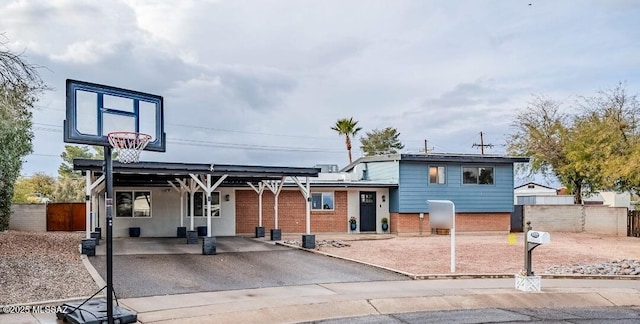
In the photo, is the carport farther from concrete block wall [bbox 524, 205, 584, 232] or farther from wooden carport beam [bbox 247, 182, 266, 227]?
concrete block wall [bbox 524, 205, 584, 232]

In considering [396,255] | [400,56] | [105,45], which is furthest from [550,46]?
[105,45]

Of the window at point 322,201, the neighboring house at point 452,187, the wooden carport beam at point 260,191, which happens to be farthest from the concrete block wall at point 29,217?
the neighboring house at point 452,187

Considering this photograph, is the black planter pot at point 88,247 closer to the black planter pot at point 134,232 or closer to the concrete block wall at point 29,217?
the black planter pot at point 134,232

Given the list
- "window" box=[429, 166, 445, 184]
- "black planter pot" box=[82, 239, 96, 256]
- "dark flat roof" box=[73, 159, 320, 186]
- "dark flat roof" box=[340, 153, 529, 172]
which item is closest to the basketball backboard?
"dark flat roof" box=[73, 159, 320, 186]

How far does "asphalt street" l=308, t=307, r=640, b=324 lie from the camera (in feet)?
28.5

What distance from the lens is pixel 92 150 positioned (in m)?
44.9

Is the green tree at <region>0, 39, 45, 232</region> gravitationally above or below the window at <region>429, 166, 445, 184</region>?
above

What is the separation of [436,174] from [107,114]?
19.7m

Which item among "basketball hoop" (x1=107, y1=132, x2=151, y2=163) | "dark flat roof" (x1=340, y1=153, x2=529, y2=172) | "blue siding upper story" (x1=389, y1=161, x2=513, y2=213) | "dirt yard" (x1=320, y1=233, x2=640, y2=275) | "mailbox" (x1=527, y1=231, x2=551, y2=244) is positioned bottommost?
"dirt yard" (x1=320, y1=233, x2=640, y2=275)

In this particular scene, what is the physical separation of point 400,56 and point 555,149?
15.5 meters

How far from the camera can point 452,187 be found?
2617 centimetres

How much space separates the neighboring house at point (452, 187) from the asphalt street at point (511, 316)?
15.8 m

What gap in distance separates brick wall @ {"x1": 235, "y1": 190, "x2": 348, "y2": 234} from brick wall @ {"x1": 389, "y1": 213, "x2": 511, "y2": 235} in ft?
9.24

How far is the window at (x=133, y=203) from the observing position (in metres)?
23.2
